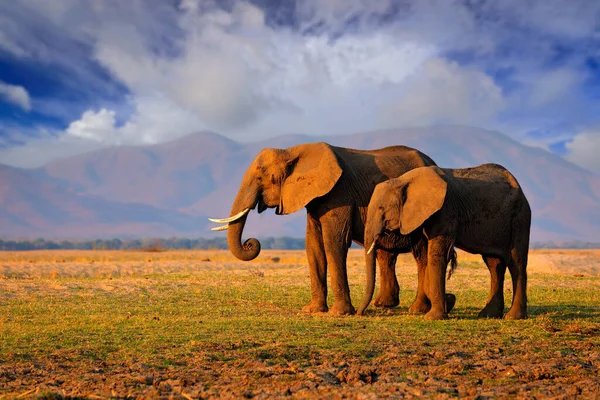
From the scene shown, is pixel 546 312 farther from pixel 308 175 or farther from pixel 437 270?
pixel 308 175

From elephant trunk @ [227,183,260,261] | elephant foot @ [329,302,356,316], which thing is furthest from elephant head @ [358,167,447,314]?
elephant trunk @ [227,183,260,261]


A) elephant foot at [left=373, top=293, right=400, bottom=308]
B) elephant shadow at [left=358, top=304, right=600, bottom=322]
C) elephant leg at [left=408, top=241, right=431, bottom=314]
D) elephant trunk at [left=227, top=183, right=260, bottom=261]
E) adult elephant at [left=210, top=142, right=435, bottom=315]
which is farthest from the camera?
elephant foot at [left=373, top=293, right=400, bottom=308]

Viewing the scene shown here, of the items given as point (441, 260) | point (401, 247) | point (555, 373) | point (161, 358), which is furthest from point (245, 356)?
point (401, 247)

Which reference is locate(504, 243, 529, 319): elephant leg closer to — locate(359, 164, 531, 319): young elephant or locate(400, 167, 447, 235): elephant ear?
locate(359, 164, 531, 319): young elephant

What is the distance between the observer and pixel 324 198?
1416 centimetres

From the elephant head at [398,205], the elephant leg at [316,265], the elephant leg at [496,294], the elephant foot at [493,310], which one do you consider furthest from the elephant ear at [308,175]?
the elephant foot at [493,310]

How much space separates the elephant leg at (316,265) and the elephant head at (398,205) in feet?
4.79

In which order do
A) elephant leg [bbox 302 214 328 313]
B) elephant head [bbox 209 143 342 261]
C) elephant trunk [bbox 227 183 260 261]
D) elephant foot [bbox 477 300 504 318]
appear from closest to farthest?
elephant foot [bbox 477 300 504 318], elephant head [bbox 209 143 342 261], elephant leg [bbox 302 214 328 313], elephant trunk [bbox 227 183 260 261]

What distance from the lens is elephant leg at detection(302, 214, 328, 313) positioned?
47.8 ft

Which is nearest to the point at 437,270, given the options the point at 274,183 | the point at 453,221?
the point at 453,221

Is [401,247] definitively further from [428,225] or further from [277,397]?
[277,397]

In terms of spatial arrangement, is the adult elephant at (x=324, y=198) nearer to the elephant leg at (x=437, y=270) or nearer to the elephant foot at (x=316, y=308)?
the elephant foot at (x=316, y=308)

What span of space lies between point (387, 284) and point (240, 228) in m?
3.67

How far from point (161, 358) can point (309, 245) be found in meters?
6.24
